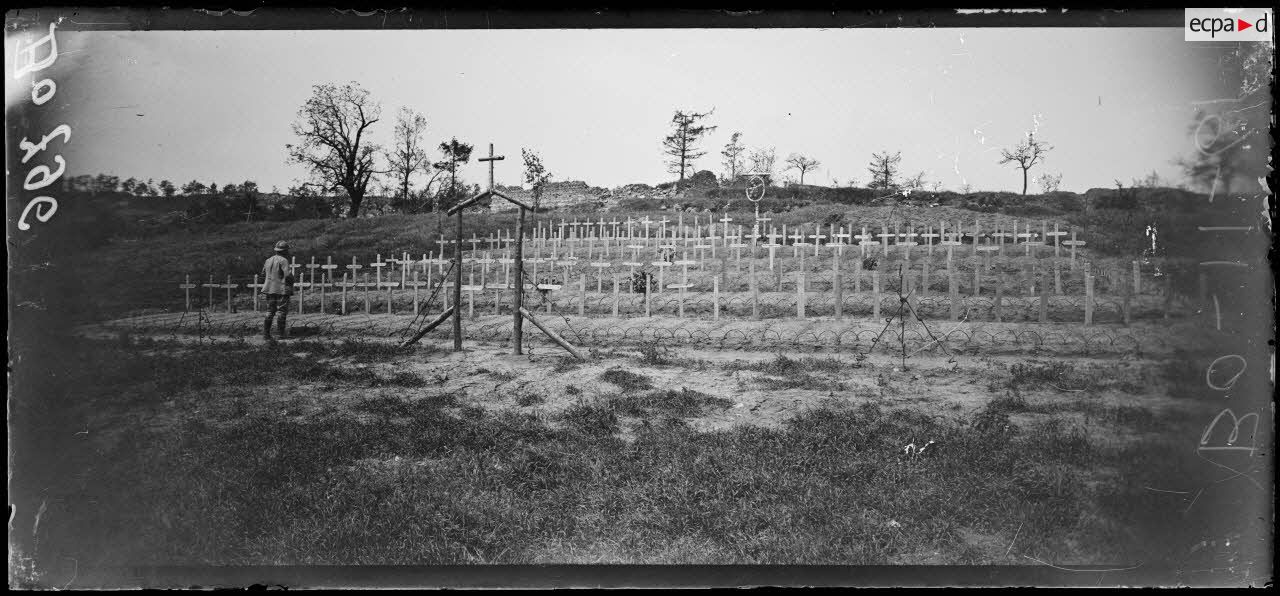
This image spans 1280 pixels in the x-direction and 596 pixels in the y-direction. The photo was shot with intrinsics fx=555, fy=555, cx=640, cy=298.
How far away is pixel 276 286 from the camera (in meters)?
4.84

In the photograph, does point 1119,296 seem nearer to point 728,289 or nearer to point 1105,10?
point 1105,10

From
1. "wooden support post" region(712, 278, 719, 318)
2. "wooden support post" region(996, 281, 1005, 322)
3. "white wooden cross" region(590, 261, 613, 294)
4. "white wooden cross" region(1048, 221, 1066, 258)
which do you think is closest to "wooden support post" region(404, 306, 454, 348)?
"white wooden cross" region(590, 261, 613, 294)

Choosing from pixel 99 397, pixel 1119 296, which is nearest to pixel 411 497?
pixel 99 397

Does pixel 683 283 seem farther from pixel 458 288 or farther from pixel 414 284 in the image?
pixel 414 284

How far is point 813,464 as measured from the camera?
13.3 ft

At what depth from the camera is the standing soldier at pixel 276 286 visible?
4.82 metres

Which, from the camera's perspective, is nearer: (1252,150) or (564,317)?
(1252,150)

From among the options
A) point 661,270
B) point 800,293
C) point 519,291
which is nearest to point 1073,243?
point 800,293

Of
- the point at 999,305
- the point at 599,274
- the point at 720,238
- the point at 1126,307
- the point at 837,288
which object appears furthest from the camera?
the point at 720,238

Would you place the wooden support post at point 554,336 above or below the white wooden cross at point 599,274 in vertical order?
below

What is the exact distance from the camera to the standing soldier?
4816mm

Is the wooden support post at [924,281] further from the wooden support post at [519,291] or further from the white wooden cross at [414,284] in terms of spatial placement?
the white wooden cross at [414,284]

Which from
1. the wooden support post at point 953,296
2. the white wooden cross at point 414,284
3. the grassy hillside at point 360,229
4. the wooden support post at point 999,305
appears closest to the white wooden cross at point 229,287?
the grassy hillside at point 360,229

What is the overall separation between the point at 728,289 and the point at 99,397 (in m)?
5.27
